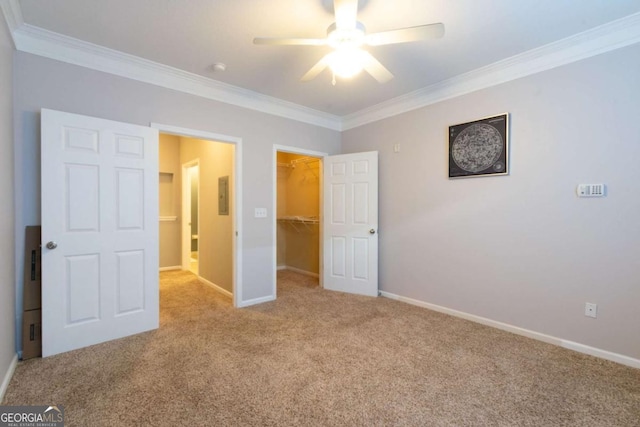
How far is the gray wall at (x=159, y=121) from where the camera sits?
2283 millimetres

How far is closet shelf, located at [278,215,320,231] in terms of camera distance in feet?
16.8

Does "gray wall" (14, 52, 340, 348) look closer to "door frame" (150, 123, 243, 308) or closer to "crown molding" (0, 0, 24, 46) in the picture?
"door frame" (150, 123, 243, 308)

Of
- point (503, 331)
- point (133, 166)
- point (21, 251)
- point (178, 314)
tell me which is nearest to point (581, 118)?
point (503, 331)

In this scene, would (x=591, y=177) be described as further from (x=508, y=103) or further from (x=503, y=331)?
(x=503, y=331)

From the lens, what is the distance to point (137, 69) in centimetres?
273

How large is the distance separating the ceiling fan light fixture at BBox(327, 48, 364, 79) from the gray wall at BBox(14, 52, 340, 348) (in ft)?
5.63

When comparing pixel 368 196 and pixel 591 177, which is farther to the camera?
pixel 368 196

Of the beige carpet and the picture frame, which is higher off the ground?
the picture frame

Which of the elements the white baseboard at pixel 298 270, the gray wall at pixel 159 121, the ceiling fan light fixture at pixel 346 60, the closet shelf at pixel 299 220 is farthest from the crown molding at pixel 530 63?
the white baseboard at pixel 298 270

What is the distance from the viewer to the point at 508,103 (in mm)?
2789

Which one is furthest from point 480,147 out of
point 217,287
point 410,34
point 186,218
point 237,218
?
point 186,218

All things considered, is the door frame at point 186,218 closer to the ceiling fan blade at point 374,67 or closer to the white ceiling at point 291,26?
the white ceiling at point 291,26

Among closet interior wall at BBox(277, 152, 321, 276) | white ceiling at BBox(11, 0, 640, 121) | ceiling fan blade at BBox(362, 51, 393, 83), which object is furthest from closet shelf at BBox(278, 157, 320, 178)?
ceiling fan blade at BBox(362, 51, 393, 83)

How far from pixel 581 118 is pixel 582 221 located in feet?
2.77
